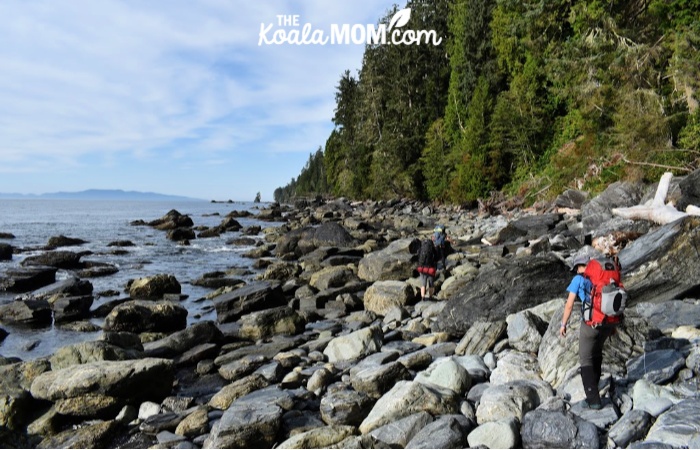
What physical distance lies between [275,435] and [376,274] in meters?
10.1

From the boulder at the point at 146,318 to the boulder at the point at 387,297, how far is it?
5.08 metres

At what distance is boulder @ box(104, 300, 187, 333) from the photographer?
39.4 ft

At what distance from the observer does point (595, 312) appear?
5312 millimetres

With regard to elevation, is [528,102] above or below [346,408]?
above

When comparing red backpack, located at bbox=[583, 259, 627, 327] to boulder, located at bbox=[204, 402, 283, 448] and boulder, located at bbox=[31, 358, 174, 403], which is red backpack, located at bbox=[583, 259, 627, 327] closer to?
boulder, located at bbox=[204, 402, 283, 448]

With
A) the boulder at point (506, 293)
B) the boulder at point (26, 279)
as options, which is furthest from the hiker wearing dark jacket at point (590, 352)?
the boulder at point (26, 279)

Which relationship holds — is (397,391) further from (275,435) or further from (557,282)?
(557,282)

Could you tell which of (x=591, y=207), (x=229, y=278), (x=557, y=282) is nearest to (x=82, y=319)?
(x=229, y=278)

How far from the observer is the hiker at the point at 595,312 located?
526 centimetres

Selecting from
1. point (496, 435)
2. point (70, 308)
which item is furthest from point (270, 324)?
point (496, 435)

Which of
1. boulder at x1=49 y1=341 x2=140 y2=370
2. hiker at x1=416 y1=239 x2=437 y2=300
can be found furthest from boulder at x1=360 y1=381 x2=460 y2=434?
hiker at x1=416 y1=239 x2=437 y2=300

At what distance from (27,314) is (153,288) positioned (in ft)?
12.9

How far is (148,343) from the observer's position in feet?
35.8

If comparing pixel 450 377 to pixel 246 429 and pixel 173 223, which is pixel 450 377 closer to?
pixel 246 429
